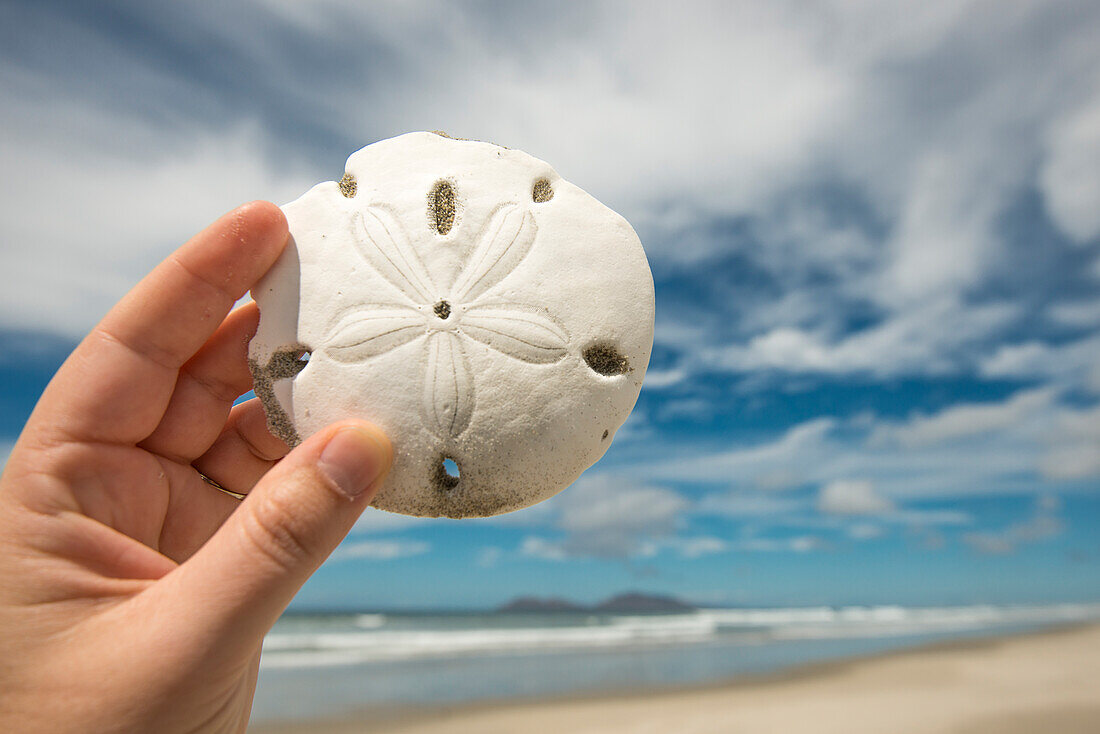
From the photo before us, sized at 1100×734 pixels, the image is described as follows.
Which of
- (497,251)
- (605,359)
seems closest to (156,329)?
(497,251)

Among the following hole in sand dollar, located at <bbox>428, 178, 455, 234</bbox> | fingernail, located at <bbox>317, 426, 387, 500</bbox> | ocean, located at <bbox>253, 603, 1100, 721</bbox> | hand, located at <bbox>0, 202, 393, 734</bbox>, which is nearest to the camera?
hand, located at <bbox>0, 202, 393, 734</bbox>

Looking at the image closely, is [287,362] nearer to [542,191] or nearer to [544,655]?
[542,191]

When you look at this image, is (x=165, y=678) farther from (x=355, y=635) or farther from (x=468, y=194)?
(x=355, y=635)

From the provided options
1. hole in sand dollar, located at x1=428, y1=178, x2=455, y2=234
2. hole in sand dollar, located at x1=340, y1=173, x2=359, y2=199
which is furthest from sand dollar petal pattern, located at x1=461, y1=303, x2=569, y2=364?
hole in sand dollar, located at x1=340, y1=173, x2=359, y2=199

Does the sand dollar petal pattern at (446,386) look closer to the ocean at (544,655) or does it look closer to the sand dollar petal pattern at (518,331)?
the sand dollar petal pattern at (518,331)

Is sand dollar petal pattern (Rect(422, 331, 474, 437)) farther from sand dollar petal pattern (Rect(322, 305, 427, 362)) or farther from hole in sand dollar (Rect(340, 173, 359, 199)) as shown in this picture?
hole in sand dollar (Rect(340, 173, 359, 199))

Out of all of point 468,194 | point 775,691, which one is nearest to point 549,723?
point 775,691

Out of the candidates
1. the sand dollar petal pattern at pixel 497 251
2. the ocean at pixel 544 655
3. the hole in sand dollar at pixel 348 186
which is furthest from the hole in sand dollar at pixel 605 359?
the ocean at pixel 544 655
